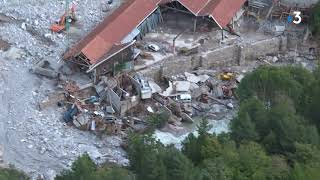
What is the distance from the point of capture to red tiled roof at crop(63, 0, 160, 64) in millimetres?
29344

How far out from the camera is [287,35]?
3309cm

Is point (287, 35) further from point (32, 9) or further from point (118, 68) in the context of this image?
point (32, 9)

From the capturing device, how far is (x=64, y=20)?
32406 millimetres

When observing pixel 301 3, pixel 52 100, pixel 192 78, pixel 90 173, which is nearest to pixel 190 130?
pixel 192 78

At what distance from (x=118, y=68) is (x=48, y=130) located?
4066 mm

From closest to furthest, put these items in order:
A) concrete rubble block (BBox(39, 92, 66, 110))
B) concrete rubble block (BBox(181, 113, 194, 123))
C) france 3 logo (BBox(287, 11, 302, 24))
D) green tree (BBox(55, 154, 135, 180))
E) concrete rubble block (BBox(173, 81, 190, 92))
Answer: green tree (BBox(55, 154, 135, 180))
concrete rubble block (BBox(39, 92, 66, 110))
concrete rubble block (BBox(181, 113, 194, 123))
concrete rubble block (BBox(173, 81, 190, 92))
france 3 logo (BBox(287, 11, 302, 24))

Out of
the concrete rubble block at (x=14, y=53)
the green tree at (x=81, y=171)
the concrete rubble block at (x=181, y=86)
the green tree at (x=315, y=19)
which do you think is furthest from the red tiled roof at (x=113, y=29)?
the green tree at (x=81, y=171)

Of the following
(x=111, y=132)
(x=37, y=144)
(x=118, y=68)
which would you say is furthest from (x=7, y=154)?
(x=118, y=68)

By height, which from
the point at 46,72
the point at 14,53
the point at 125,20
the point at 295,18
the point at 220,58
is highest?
the point at 125,20

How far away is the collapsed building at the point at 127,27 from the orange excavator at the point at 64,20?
147 cm

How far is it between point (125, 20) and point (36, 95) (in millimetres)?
4989

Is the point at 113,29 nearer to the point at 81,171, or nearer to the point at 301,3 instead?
the point at 301,3

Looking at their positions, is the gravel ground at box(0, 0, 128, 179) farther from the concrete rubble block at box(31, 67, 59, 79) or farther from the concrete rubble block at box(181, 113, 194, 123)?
the concrete rubble block at box(181, 113, 194, 123)

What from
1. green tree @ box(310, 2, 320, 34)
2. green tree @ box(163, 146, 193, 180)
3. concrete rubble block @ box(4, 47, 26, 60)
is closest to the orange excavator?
concrete rubble block @ box(4, 47, 26, 60)
